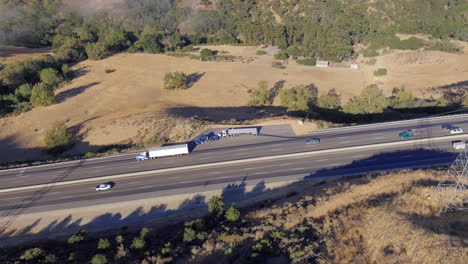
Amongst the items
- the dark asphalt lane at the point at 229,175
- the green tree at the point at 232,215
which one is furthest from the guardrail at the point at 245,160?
the green tree at the point at 232,215

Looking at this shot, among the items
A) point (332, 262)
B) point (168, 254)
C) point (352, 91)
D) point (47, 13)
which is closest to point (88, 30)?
point (47, 13)

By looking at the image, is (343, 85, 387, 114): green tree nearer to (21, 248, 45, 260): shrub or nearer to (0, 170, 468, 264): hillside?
(0, 170, 468, 264): hillside

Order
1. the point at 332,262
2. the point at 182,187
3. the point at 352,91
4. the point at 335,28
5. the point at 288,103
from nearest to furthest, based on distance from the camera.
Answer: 1. the point at 332,262
2. the point at 182,187
3. the point at 288,103
4. the point at 352,91
5. the point at 335,28

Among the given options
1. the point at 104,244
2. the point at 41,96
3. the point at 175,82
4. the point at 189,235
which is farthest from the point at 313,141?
the point at 41,96

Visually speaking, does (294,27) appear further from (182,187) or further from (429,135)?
(182,187)

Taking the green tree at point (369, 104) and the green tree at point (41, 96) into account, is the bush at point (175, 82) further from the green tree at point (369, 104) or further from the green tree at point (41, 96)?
the green tree at point (369, 104)

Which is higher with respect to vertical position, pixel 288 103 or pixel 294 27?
pixel 294 27

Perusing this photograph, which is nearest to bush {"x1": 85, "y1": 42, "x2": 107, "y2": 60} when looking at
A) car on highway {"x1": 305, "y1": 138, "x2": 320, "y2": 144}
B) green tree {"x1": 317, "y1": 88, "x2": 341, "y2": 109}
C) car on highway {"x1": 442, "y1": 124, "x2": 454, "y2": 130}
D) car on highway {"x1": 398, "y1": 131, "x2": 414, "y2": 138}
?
green tree {"x1": 317, "y1": 88, "x2": 341, "y2": 109}
